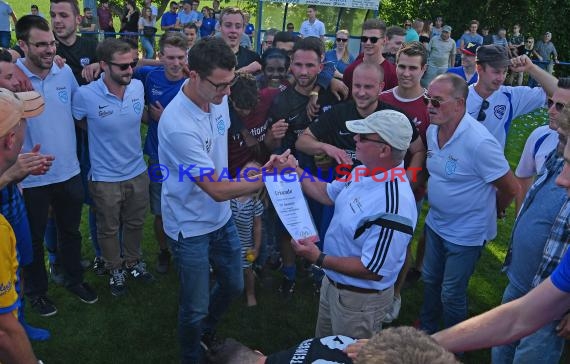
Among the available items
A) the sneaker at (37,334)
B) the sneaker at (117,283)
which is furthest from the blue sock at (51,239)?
the sneaker at (37,334)

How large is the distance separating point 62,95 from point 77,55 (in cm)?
Answer: 96

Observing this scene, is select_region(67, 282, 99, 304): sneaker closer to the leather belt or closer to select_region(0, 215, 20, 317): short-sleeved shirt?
select_region(0, 215, 20, 317): short-sleeved shirt

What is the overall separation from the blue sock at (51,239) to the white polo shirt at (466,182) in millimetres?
3682


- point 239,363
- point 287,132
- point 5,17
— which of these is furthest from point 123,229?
point 5,17

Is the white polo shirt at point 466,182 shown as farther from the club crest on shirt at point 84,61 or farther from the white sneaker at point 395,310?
the club crest on shirt at point 84,61

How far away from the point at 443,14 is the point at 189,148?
21.8 metres

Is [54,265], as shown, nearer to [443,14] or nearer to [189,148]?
[189,148]

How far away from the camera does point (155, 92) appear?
4.86m

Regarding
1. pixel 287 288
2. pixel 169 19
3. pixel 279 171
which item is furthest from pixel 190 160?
pixel 169 19

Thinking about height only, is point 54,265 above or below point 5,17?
below

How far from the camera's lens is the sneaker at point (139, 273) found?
497cm

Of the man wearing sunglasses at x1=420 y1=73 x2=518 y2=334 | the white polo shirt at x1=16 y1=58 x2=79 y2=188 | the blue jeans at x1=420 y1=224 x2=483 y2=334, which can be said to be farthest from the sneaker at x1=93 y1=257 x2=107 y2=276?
the man wearing sunglasses at x1=420 y1=73 x2=518 y2=334

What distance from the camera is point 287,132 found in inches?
183

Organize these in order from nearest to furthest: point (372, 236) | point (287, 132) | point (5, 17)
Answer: point (372, 236) < point (287, 132) < point (5, 17)
